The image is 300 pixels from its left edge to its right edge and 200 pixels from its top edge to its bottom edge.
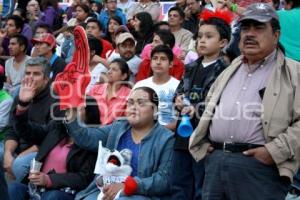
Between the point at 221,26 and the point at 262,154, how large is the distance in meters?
1.64

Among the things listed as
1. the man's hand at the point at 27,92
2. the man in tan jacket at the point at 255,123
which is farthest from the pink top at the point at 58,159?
the man in tan jacket at the point at 255,123

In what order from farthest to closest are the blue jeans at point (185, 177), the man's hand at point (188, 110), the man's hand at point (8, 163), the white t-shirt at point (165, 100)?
1. the white t-shirt at point (165, 100)
2. the man's hand at point (8, 163)
3. the blue jeans at point (185, 177)
4. the man's hand at point (188, 110)

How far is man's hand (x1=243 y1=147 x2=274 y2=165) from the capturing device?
3691 millimetres

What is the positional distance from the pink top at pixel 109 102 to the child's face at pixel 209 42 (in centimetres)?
155

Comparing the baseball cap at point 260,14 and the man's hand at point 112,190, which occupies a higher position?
the baseball cap at point 260,14

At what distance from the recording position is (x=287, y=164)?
12.1ft

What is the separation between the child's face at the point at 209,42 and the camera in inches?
195

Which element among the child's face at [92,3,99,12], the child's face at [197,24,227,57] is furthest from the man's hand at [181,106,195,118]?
the child's face at [92,3,99,12]

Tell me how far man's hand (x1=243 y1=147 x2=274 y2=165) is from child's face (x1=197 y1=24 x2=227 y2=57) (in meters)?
1.41

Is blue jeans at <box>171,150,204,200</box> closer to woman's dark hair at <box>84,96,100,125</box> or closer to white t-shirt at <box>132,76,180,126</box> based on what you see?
woman's dark hair at <box>84,96,100,125</box>

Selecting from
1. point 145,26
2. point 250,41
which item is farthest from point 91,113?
point 145,26

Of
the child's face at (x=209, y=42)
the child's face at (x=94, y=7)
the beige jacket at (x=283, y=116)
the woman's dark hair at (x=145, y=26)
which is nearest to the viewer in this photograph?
the beige jacket at (x=283, y=116)

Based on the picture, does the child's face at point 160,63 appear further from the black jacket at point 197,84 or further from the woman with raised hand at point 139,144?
the black jacket at point 197,84

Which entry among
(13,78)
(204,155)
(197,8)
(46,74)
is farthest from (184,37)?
(204,155)
